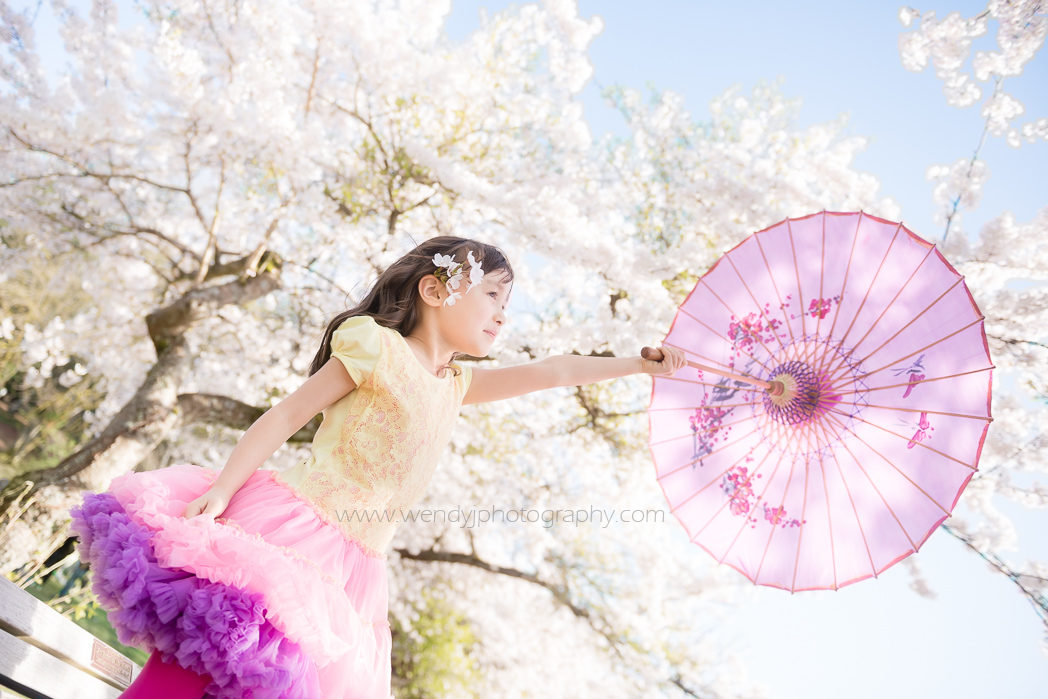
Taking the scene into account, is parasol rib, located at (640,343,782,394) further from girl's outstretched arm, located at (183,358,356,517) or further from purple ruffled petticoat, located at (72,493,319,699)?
purple ruffled petticoat, located at (72,493,319,699)

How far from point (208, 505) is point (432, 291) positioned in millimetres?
939

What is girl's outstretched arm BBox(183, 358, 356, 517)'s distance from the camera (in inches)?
64.9

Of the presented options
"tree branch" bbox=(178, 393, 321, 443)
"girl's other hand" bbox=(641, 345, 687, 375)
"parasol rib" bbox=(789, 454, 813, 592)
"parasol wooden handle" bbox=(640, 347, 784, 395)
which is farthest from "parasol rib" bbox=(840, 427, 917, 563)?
"tree branch" bbox=(178, 393, 321, 443)

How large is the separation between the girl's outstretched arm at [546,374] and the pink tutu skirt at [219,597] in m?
0.85

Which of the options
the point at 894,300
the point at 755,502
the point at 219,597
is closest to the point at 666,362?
the point at 755,502

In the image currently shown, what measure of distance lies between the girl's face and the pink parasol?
684mm

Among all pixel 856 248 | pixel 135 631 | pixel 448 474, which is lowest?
pixel 135 631

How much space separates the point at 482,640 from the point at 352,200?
15.1 ft

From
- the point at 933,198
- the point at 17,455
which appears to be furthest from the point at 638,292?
the point at 17,455

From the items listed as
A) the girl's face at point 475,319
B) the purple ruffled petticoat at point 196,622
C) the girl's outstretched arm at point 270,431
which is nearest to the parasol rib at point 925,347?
the girl's face at point 475,319

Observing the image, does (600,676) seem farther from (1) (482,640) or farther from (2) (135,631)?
(2) (135,631)

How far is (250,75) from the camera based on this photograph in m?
5.57

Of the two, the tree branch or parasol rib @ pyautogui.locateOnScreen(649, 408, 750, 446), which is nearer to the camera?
parasol rib @ pyautogui.locateOnScreen(649, 408, 750, 446)

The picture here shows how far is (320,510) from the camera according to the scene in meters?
1.82
